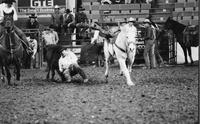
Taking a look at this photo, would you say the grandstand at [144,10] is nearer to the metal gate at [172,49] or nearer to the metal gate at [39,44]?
the metal gate at [172,49]

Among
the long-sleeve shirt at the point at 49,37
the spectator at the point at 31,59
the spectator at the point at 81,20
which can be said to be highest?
the spectator at the point at 81,20

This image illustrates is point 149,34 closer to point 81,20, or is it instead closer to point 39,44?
point 81,20

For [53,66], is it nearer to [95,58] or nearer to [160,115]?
[160,115]

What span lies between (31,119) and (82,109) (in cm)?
113

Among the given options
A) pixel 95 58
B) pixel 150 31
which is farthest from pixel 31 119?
pixel 95 58

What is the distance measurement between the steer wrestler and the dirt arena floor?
363 mm

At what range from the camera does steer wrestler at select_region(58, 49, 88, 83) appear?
12172 millimetres

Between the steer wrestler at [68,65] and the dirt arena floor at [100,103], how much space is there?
36cm

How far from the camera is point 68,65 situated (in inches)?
480

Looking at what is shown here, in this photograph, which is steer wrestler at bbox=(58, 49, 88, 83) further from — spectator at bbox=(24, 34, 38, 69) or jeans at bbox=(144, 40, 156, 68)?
spectator at bbox=(24, 34, 38, 69)

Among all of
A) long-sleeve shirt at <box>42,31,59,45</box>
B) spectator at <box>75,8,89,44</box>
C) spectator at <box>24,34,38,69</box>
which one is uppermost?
spectator at <box>75,8,89,44</box>

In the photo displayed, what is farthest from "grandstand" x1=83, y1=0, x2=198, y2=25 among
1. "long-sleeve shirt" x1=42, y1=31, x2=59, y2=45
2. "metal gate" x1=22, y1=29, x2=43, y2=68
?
"long-sleeve shirt" x1=42, y1=31, x2=59, y2=45

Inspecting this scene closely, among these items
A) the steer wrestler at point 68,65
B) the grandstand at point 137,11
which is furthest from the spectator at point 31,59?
the steer wrestler at point 68,65

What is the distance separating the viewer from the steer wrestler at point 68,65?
12.2 meters
